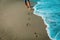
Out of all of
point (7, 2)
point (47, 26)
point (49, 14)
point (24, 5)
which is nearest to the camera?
point (47, 26)

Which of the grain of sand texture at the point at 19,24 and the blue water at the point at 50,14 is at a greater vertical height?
the grain of sand texture at the point at 19,24

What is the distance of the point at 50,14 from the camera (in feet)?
9.56

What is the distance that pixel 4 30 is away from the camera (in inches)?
98.8

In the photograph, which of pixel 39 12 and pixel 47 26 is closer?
pixel 47 26

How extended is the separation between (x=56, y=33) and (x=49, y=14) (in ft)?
1.87

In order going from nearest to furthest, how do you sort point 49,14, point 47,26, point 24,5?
point 47,26, point 49,14, point 24,5

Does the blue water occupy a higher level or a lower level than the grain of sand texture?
lower

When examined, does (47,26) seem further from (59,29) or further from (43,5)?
(43,5)

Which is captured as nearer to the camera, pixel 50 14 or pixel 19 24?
pixel 19 24

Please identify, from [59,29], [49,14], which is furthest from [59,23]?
[49,14]

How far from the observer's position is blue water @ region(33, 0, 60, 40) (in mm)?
2455

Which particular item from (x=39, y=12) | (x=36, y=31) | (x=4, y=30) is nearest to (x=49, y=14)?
(x=39, y=12)

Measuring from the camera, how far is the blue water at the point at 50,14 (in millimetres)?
2455

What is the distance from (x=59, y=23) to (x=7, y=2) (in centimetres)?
133
